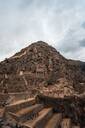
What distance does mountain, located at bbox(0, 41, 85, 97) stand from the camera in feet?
44.6

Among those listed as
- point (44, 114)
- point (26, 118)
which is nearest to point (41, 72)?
point (44, 114)

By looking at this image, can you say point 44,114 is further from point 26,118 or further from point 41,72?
point 41,72

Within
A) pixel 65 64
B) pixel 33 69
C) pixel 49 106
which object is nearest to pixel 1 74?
pixel 33 69

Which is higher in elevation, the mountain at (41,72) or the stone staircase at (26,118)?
the mountain at (41,72)

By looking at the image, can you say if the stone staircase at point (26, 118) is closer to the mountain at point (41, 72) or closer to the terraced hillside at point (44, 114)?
the terraced hillside at point (44, 114)

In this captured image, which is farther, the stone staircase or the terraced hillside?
the terraced hillside

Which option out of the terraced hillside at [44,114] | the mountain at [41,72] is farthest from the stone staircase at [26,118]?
the mountain at [41,72]

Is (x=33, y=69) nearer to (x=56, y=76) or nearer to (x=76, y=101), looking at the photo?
(x=56, y=76)

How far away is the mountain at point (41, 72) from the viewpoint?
1360 centimetres

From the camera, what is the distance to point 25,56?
1703cm

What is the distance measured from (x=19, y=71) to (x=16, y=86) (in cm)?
301

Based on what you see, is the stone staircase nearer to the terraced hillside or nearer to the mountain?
the terraced hillside

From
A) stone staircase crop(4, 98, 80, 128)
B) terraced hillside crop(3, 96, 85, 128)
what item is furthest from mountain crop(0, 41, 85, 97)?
stone staircase crop(4, 98, 80, 128)

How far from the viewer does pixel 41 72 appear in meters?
17.2
